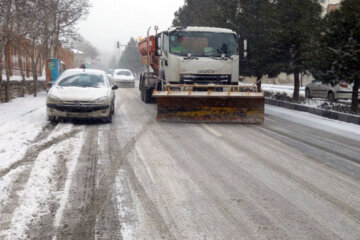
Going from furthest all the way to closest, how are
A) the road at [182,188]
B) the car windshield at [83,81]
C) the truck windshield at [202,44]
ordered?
the truck windshield at [202,44] < the car windshield at [83,81] < the road at [182,188]

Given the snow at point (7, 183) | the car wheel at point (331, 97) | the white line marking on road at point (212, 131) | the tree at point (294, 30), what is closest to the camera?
the snow at point (7, 183)

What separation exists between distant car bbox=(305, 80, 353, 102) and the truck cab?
689 centimetres

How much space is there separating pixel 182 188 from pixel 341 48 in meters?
9.69

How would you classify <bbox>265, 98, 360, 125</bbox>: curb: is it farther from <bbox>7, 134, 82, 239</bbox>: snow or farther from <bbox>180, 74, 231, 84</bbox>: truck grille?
<bbox>7, 134, 82, 239</bbox>: snow

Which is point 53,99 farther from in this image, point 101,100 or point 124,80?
point 124,80

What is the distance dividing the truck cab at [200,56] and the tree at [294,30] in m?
5.09

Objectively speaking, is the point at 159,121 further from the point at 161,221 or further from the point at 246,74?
the point at 246,74

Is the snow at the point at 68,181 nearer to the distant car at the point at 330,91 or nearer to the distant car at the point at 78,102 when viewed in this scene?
the distant car at the point at 78,102

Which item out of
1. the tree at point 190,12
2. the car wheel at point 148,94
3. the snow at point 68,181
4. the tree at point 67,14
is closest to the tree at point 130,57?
the tree at point 190,12

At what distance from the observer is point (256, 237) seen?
354 centimetres

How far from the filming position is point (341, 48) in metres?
12.4

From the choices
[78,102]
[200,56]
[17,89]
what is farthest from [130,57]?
[78,102]

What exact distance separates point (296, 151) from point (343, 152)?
94 cm

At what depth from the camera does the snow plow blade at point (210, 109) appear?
10.9 m
